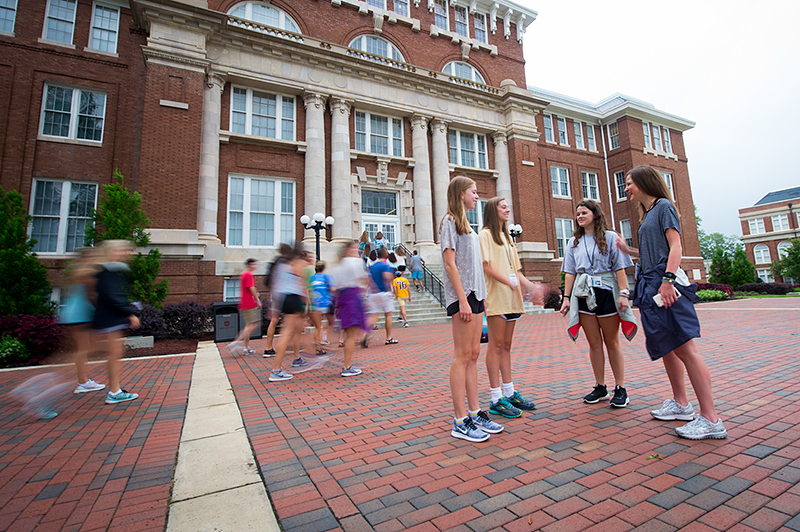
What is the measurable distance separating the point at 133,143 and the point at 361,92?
9866mm

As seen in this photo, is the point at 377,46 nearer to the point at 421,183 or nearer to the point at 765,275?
the point at 421,183

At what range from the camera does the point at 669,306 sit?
2986 mm

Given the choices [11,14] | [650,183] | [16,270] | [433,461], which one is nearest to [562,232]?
[650,183]

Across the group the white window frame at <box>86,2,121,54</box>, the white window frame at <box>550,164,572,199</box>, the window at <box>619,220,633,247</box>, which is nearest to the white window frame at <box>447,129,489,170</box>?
the white window frame at <box>550,164,572,199</box>

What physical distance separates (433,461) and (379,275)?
4.40 m

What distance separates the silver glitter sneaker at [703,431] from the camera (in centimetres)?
279

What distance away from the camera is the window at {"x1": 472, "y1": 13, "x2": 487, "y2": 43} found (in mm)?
23516

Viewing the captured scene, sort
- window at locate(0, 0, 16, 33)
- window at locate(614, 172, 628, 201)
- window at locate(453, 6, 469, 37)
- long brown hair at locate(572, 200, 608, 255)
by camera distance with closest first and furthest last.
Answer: long brown hair at locate(572, 200, 608, 255), window at locate(0, 0, 16, 33), window at locate(453, 6, 469, 37), window at locate(614, 172, 628, 201)

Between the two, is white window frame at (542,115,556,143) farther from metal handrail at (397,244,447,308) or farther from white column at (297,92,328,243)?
white column at (297,92,328,243)

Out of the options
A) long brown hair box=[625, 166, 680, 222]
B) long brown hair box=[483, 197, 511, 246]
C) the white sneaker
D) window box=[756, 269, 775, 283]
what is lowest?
the white sneaker

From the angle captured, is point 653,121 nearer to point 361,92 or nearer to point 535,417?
point 361,92

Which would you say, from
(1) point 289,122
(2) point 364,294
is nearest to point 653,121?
(1) point 289,122

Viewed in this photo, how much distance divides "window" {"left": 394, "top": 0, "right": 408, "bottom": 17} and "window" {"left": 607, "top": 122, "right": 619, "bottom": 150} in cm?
1860

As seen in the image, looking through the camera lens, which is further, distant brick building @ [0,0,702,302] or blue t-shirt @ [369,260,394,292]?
distant brick building @ [0,0,702,302]
